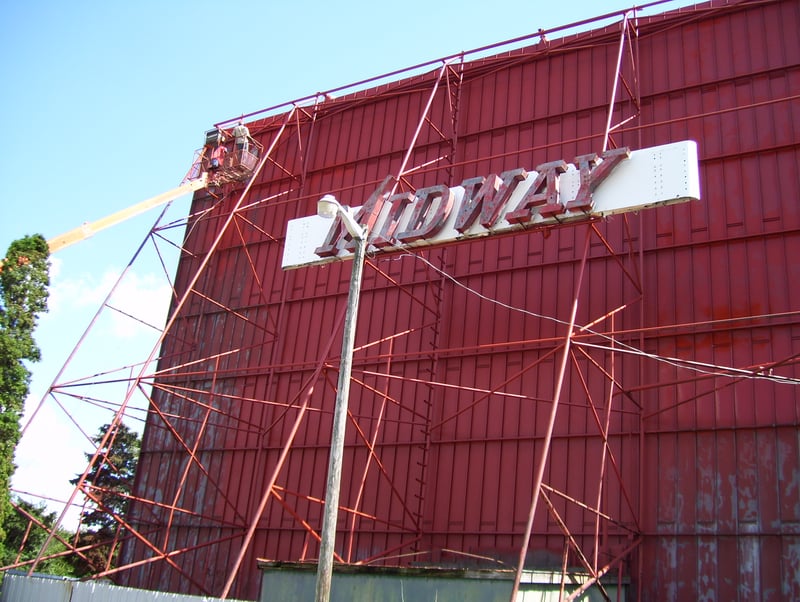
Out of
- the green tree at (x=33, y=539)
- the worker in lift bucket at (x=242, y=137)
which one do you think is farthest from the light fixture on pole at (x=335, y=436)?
the green tree at (x=33, y=539)

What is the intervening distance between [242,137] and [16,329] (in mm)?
11958

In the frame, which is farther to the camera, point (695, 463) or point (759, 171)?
point (759, 171)

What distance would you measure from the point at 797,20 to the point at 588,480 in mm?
13133

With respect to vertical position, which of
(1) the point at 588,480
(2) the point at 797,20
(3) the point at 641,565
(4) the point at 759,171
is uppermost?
(2) the point at 797,20

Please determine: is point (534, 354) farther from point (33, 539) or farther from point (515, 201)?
point (33, 539)

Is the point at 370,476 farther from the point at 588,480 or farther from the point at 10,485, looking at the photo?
the point at 10,485

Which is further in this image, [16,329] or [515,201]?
[16,329]

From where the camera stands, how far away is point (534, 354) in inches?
930

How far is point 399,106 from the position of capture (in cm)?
3031

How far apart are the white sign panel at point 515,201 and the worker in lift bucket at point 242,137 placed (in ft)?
32.4

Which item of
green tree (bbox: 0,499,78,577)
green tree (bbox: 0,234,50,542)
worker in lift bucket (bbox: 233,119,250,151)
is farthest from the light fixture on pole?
green tree (bbox: 0,499,78,577)

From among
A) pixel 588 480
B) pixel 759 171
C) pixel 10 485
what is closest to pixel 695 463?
pixel 588 480

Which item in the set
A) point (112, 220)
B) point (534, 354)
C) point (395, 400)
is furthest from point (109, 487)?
point (534, 354)

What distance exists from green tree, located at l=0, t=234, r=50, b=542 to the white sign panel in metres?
7.01
